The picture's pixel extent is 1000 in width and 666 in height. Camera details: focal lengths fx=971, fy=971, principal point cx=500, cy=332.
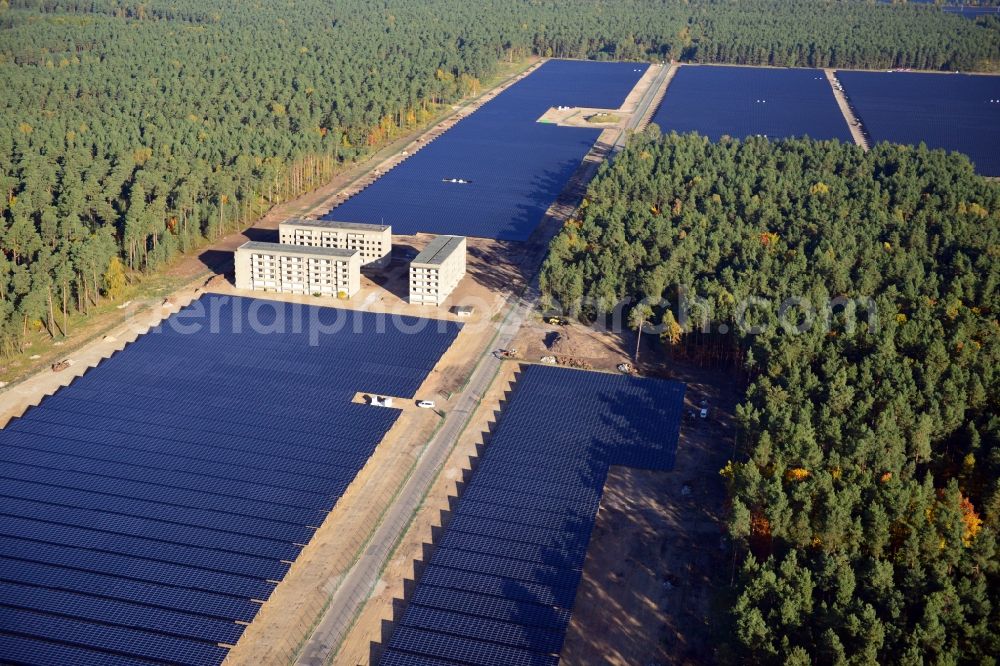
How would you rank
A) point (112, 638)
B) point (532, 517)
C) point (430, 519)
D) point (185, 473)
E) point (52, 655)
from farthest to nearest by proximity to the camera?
point (185, 473)
point (430, 519)
point (532, 517)
point (112, 638)
point (52, 655)

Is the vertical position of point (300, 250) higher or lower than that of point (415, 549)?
higher

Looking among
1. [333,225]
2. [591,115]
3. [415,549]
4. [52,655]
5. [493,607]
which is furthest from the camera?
[591,115]

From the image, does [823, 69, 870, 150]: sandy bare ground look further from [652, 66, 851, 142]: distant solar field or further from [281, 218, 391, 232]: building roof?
[281, 218, 391, 232]: building roof

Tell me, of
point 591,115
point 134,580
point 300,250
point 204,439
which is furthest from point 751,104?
point 134,580

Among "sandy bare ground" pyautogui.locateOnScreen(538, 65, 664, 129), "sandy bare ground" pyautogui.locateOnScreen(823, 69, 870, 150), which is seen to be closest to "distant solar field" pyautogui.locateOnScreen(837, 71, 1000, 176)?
"sandy bare ground" pyautogui.locateOnScreen(823, 69, 870, 150)

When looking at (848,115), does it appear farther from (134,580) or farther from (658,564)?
(134,580)

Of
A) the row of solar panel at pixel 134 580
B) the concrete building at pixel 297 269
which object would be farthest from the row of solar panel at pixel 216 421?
the concrete building at pixel 297 269
